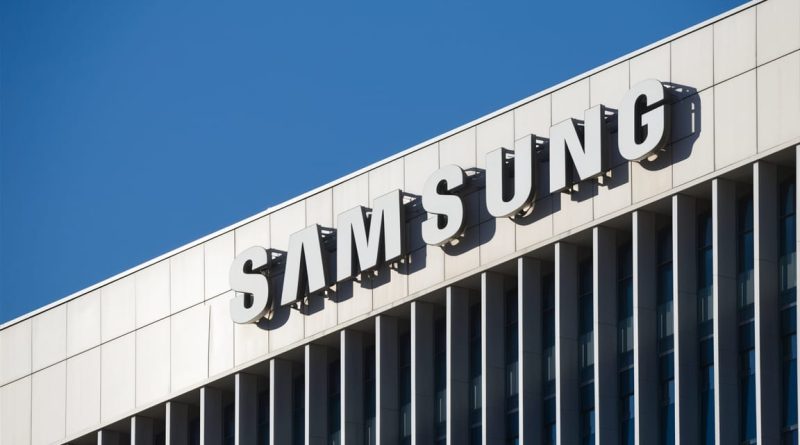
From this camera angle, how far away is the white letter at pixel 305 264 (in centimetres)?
7550

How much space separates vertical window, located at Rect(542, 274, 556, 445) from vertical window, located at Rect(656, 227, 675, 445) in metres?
3.81

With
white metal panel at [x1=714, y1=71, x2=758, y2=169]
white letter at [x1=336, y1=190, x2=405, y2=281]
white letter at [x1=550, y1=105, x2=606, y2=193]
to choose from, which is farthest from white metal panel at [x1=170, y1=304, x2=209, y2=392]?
white metal panel at [x1=714, y1=71, x2=758, y2=169]

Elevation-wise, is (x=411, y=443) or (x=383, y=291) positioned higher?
(x=383, y=291)

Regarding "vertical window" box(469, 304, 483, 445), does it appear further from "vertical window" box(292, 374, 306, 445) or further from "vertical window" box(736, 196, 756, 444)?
"vertical window" box(736, 196, 756, 444)

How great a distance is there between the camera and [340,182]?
249 feet

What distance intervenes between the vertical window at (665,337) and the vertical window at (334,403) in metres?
12.5

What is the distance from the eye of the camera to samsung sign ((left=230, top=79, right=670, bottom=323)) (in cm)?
6706

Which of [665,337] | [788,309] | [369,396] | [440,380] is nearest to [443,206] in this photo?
Result: [440,380]

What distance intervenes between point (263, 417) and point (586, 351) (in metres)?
14.0

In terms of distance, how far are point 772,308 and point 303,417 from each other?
1843 centimetres

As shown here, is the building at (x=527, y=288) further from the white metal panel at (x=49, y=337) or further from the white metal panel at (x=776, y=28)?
the white metal panel at (x=49, y=337)

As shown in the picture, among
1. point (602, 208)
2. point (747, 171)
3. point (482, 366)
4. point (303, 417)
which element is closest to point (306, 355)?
point (303, 417)

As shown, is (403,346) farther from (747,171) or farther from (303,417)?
(747,171)

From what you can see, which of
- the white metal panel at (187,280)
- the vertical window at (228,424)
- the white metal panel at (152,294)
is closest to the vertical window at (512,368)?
the vertical window at (228,424)
